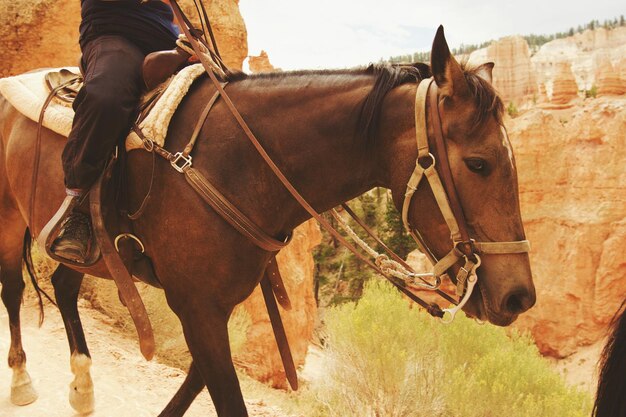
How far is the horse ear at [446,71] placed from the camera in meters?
1.91

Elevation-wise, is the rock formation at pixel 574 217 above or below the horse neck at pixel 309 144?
below

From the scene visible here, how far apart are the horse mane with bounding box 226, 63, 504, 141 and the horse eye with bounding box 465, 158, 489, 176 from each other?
0.14 metres

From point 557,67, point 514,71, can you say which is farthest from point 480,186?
point 514,71

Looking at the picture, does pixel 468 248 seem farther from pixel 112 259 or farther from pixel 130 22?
pixel 130 22

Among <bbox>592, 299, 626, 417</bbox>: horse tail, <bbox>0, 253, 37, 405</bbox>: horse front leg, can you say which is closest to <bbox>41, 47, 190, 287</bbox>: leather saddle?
<bbox>0, 253, 37, 405</bbox>: horse front leg

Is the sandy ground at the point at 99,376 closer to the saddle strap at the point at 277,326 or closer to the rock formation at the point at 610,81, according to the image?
the saddle strap at the point at 277,326

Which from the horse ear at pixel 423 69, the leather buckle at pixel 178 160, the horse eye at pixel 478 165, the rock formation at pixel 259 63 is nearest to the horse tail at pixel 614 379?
the horse eye at pixel 478 165

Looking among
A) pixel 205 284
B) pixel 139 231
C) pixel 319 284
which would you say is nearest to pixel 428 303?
pixel 205 284

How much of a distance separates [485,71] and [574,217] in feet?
77.6

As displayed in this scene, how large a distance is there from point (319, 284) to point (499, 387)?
25656mm

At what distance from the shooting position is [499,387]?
4668 mm

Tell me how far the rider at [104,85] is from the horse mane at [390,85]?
0.69 m

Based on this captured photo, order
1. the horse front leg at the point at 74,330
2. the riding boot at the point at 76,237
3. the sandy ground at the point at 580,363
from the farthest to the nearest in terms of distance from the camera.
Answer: the sandy ground at the point at 580,363 < the horse front leg at the point at 74,330 < the riding boot at the point at 76,237

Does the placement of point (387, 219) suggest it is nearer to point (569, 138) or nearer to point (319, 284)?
point (319, 284)
